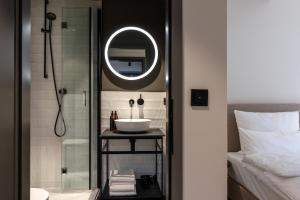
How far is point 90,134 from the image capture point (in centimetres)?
284

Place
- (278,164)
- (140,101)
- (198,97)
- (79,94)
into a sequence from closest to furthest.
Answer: (198,97)
(278,164)
(79,94)
(140,101)

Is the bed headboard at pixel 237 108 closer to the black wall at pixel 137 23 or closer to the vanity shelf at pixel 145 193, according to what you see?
the black wall at pixel 137 23

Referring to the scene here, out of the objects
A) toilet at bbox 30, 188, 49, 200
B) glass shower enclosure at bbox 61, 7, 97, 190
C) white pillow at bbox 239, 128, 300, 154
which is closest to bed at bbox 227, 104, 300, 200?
white pillow at bbox 239, 128, 300, 154

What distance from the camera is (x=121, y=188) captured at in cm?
253

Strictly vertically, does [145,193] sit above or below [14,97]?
below

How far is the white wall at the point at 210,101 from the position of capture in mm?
1509

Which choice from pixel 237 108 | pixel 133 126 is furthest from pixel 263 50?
pixel 133 126

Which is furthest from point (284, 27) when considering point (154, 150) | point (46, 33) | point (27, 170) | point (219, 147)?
point (27, 170)

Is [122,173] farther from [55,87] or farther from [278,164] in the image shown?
[278,164]

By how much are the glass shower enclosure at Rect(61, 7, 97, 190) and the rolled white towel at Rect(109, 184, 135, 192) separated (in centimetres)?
40

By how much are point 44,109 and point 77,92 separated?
1.59ft

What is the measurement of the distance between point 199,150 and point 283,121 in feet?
5.58

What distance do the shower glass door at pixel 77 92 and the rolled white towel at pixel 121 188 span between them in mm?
413

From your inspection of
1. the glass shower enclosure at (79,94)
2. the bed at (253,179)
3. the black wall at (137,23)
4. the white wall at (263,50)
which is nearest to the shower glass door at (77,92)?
the glass shower enclosure at (79,94)
